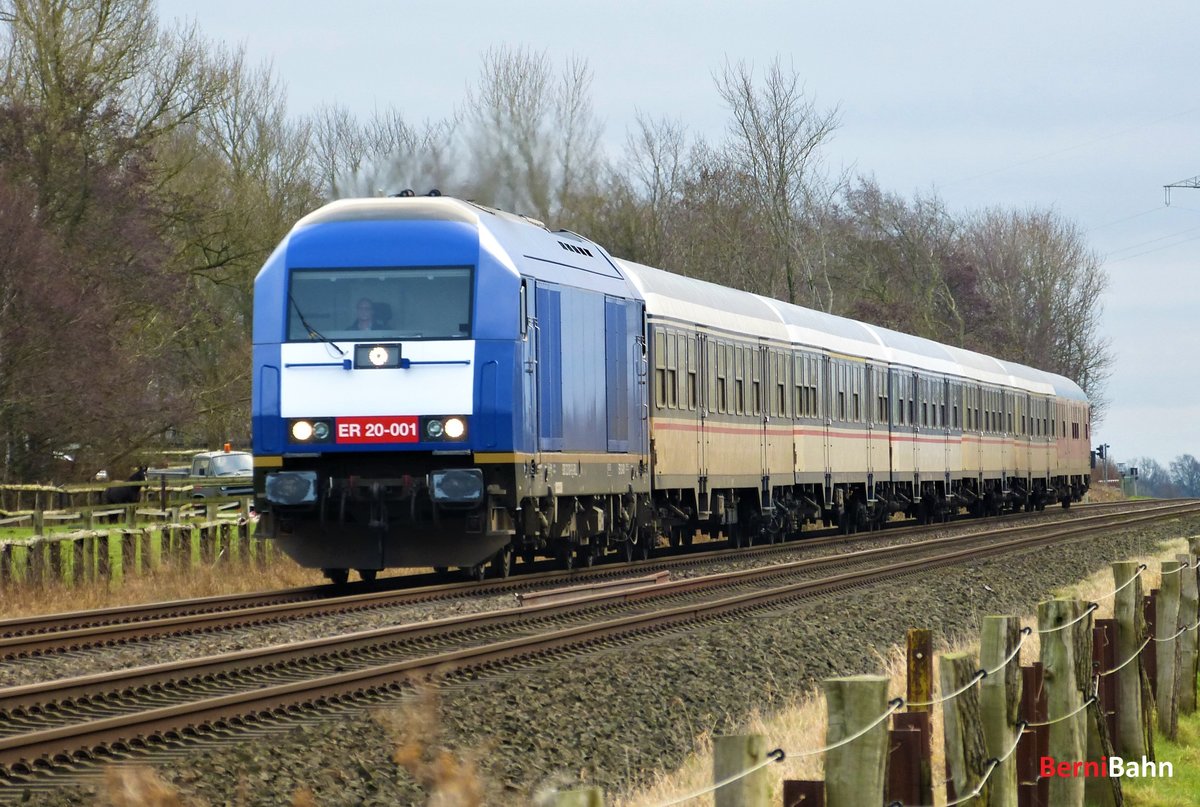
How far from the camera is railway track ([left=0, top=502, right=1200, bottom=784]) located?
A: 883 cm

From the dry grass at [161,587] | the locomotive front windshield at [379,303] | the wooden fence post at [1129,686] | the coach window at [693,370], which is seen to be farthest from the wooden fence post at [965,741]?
the coach window at [693,370]

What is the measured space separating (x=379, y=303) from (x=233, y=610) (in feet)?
11.1

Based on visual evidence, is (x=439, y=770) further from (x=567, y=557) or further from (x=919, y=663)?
(x=567, y=557)

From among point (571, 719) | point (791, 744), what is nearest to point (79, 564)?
point (571, 719)

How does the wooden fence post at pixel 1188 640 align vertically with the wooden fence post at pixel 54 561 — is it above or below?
below

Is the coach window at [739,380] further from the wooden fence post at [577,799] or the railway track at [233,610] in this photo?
the wooden fence post at [577,799]

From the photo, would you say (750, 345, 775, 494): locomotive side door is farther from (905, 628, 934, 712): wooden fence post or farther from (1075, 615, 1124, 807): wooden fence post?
(905, 628, 934, 712): wooden fence post

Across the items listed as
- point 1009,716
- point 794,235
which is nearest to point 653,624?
point 1009,716

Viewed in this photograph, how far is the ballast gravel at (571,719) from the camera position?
324 inches

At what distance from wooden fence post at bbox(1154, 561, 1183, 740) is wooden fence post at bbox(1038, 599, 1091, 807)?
3043 mm

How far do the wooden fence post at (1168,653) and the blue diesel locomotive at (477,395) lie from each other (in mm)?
6999

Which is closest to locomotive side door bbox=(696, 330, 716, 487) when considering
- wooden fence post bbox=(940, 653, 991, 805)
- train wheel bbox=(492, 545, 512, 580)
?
train wheel bbox=(492, 545, 512, 580)

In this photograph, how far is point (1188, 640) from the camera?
481 inches

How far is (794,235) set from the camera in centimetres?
5800
